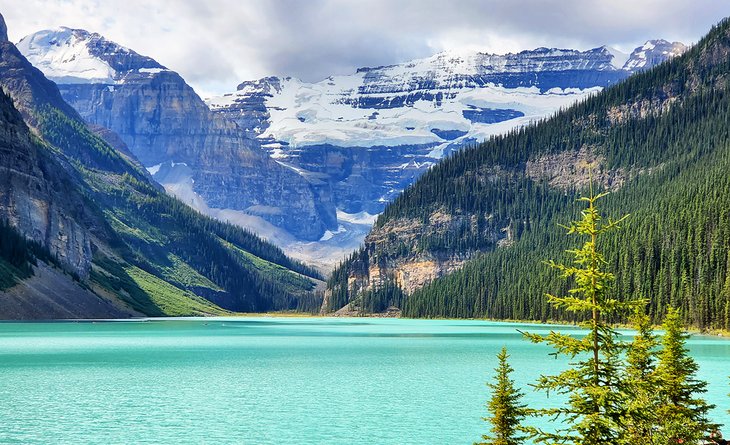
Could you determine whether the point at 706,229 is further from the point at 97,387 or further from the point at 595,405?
the point at 595,405

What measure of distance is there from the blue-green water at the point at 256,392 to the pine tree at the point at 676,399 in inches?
589

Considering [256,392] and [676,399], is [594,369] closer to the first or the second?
[676,399]

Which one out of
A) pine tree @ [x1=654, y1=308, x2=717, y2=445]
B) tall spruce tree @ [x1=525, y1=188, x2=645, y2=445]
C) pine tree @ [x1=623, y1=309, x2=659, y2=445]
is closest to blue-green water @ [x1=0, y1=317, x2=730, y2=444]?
pine tree @ [x1=654, y1=308, x2=717, y2=445]

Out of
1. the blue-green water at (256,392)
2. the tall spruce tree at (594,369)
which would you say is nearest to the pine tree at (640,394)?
the tall spruce tree at (594,369)

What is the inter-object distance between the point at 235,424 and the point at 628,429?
33091mm

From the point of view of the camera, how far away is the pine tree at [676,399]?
111 ft

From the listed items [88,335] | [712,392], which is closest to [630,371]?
[712,392]

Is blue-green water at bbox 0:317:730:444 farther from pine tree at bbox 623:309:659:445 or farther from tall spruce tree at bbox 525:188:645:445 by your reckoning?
tall spruce tree at bbox 525:188:645:445

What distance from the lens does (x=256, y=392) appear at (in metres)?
71.2

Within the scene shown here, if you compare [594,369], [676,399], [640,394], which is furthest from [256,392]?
[594,369]

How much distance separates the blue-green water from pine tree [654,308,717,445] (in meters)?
15.0

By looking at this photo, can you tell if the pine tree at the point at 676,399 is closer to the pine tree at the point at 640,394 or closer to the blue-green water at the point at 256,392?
the pine tree at the point at 640,394

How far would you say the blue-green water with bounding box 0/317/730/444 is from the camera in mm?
52156

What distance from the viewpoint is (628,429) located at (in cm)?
2766
